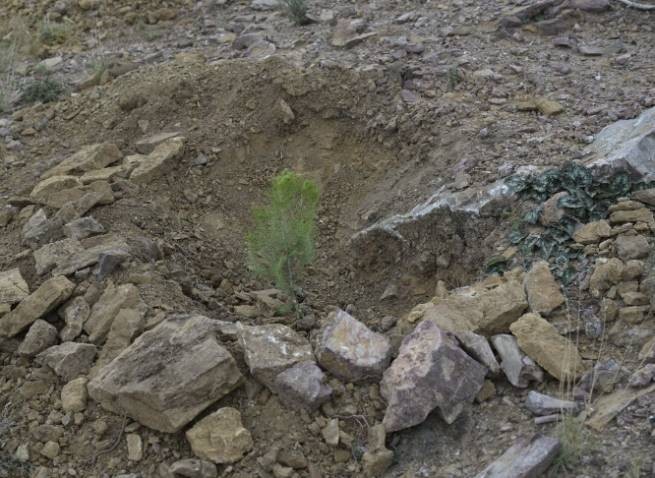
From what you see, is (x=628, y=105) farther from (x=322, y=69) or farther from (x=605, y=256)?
(x=322, y=69)

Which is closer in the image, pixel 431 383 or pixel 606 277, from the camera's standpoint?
pixel 431 383

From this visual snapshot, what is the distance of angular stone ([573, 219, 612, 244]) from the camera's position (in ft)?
12.0

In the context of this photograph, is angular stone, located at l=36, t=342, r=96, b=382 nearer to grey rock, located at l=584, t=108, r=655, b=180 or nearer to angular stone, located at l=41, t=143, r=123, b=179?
angular stone, located at l=41, t=143, r=123, b=179

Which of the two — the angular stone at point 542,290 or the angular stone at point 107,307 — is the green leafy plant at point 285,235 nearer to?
the angular stone at point 107,307

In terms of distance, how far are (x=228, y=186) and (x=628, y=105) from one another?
97.4 inches

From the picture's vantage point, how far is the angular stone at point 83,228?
4324 millimetres

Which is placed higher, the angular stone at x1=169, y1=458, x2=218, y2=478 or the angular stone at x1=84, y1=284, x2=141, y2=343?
the angular stone at x1=84, y1=284, x2=141, y2=343

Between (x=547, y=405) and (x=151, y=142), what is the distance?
3.25 m

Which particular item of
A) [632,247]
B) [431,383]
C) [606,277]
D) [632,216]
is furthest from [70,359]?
[632,216]

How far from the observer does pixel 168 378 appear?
3188 millimetres

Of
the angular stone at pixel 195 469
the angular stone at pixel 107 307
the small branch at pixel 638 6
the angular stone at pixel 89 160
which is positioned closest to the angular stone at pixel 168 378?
the angular stone at pixel 195 469

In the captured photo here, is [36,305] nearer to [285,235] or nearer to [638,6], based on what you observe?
[285,235]

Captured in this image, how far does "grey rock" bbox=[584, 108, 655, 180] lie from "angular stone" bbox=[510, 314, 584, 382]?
1.12 metres

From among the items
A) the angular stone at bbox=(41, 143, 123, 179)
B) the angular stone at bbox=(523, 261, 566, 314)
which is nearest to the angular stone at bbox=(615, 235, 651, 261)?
the angular stone at bbox=(523, 261, 566, 314)
